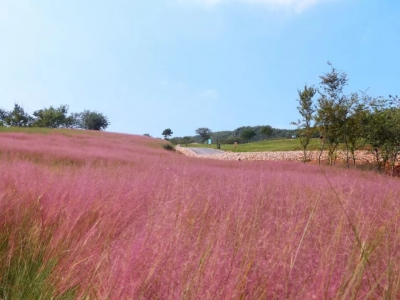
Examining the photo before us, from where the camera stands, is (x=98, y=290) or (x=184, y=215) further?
(x=184, y=215)

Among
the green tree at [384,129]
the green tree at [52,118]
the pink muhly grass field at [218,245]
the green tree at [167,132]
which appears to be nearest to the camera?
the pink muhly grass field at [218,245]

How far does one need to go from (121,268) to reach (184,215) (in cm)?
70

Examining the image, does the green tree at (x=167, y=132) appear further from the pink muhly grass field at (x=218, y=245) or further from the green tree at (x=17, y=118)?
the pink muhly grass field at (x=218, y=245)

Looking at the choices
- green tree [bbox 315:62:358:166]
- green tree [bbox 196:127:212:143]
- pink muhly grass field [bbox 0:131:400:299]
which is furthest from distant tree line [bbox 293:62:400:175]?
green tree [bbox 196:127:212:143]

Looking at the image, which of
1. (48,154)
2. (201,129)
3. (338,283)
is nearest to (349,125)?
(48,154)

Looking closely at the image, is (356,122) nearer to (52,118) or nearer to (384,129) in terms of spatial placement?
(384,129)

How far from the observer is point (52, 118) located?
54719 millimetres

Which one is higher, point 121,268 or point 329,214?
point 329,214

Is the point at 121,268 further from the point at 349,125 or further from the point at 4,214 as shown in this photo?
the point at 349,125

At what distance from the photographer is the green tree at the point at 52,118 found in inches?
2140

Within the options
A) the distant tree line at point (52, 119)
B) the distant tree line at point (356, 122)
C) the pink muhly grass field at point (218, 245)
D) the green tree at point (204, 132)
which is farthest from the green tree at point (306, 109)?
the green tree at point (204, 132)

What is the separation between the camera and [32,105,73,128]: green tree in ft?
178

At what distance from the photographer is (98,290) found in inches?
65.2

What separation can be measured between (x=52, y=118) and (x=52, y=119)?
0.24 metres
